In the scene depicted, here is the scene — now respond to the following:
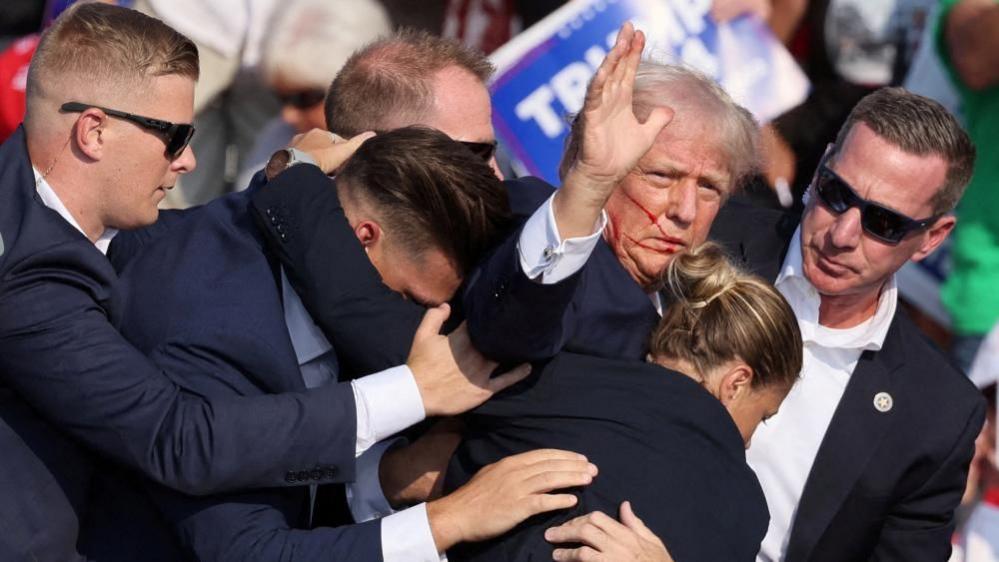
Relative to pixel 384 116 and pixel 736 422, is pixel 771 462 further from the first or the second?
pixel 384 116

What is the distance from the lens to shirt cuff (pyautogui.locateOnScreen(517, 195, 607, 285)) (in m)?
2.90

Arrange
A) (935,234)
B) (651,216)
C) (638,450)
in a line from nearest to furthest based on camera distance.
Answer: (638,450)
(651,216)
(935,234)

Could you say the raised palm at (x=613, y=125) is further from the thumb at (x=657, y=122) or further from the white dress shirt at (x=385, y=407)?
the white dress shirt at (x=385, y=407)

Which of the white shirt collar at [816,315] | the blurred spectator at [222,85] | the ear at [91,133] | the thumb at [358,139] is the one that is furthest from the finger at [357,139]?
the blurred spectator at [222,85]

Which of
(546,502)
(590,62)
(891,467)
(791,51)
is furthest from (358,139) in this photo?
(791,51)

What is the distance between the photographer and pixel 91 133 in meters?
3.26

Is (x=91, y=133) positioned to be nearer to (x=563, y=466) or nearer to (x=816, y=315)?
(x=563, y=466)

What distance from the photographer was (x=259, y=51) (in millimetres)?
5863

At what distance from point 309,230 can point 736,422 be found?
3.43 feet

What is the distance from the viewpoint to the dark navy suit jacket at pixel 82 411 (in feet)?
10.0

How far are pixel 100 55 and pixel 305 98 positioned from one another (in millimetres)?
2488

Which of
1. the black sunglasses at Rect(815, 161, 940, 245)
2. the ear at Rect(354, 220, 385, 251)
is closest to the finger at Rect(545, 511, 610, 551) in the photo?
the ear at Rect(354, 220, 385, 251)

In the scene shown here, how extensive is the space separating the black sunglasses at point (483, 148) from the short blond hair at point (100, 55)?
0.92 metres

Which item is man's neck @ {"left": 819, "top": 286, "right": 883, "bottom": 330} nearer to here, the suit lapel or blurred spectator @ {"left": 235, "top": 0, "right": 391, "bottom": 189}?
the suit lapel
